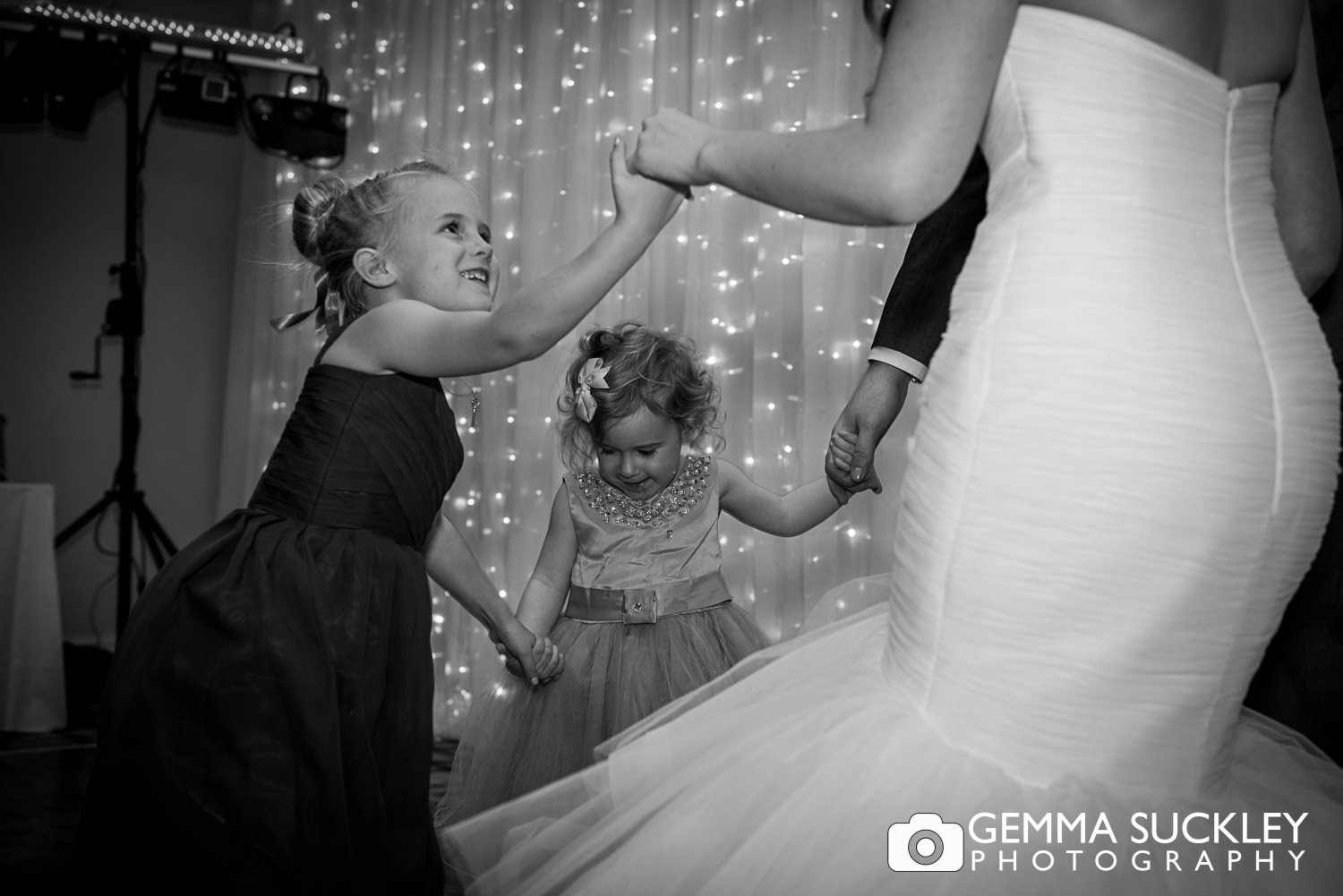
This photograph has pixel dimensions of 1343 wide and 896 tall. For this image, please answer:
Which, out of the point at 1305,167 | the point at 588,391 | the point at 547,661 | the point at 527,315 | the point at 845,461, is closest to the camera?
the point at 1305,167

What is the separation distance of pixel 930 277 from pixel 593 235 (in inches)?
96.4

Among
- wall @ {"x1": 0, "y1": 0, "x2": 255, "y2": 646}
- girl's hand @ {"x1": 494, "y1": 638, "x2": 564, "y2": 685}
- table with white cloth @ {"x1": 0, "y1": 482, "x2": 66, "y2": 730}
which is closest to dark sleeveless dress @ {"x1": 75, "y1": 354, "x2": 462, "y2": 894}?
girl's hand @ {"x1": 494, "y1": 638, "x2": 564, "y2": 685}

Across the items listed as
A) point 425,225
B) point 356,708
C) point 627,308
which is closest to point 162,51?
point 627,308

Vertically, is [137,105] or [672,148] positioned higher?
[137,105]

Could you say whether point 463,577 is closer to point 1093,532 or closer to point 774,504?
point 774,504

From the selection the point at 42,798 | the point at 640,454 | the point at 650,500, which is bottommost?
the point at 42,798

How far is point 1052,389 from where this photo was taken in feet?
3.10

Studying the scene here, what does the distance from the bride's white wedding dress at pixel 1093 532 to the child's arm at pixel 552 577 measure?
4.89 feet

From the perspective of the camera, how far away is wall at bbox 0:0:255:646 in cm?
516

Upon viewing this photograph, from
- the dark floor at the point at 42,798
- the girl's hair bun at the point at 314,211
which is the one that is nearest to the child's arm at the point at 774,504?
the dark floor at the point at 42,798

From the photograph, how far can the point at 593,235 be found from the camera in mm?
3916

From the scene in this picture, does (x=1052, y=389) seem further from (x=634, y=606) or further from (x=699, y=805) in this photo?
(x=634, y=606)

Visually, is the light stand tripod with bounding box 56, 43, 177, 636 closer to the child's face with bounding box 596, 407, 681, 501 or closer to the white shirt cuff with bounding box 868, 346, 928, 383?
the child's face with bounding box 596, 407, 681, 501

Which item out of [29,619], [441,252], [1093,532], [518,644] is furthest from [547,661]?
[29,619]
